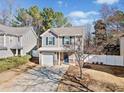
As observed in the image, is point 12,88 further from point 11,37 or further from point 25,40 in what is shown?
point 25,40

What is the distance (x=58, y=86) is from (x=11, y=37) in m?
15.1

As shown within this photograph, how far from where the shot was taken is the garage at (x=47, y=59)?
2131 cm

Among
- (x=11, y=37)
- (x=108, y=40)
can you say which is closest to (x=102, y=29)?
(x=108, y=40)

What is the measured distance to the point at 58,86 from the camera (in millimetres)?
11164

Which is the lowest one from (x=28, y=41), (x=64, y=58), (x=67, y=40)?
(x=64, y=58)

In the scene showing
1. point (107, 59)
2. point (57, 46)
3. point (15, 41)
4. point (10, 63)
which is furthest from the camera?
point (15, 41)

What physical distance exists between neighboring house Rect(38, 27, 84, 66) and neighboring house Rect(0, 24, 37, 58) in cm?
488

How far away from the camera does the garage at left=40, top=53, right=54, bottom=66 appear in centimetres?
2131

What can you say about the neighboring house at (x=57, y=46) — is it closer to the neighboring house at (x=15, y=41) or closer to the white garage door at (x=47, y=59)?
the white garage door at (x=47, y=59)

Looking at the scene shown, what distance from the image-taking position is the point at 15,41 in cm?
2512

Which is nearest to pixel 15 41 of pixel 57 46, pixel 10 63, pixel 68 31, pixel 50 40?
pixel 50 40

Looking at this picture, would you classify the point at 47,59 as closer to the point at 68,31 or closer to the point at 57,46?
the point at 57,46

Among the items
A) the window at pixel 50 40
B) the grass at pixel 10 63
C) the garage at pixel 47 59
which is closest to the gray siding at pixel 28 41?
the grass at pixel 10 63

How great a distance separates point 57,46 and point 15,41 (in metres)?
7.32
